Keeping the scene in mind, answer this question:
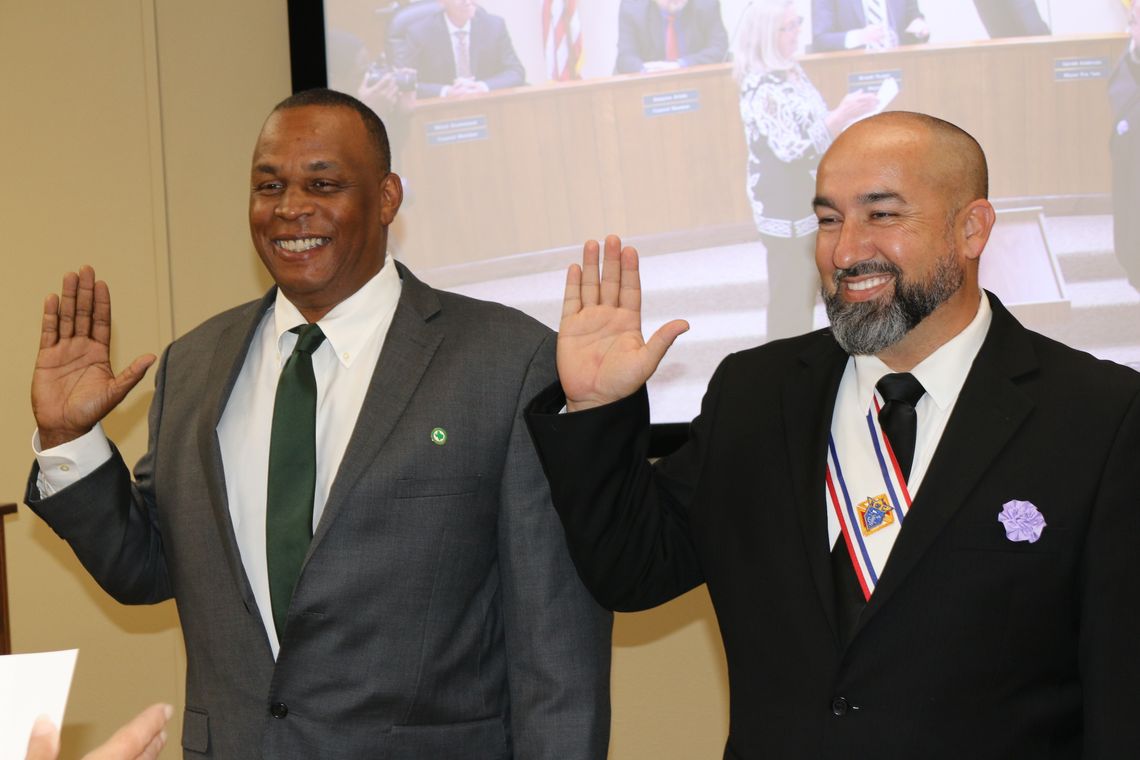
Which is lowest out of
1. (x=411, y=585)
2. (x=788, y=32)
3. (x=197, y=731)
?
(x=197, y=731)

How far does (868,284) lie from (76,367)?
1.40m

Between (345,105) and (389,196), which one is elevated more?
(345,105)

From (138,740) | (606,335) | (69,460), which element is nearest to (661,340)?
(606,335)

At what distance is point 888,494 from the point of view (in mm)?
1752

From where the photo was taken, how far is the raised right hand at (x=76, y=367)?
2.07 metres

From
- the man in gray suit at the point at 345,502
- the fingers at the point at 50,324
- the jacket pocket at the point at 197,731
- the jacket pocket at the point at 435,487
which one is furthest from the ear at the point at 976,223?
the fingers at the point at 50,324

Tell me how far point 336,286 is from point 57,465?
58 cm

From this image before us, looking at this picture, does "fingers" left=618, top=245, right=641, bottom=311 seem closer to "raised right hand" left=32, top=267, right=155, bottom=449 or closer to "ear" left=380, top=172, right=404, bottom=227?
"ear" left=380, top=172, right=404, bottom=227

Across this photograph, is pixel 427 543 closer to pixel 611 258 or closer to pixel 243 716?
pixel 243 716

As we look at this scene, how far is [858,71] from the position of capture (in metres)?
3.15

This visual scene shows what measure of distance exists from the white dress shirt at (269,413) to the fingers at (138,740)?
0.72m

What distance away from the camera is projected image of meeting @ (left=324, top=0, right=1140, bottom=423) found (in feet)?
10.0

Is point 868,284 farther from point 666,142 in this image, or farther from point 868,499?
point 666,142

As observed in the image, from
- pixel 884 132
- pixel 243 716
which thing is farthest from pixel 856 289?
pixel 243 716
